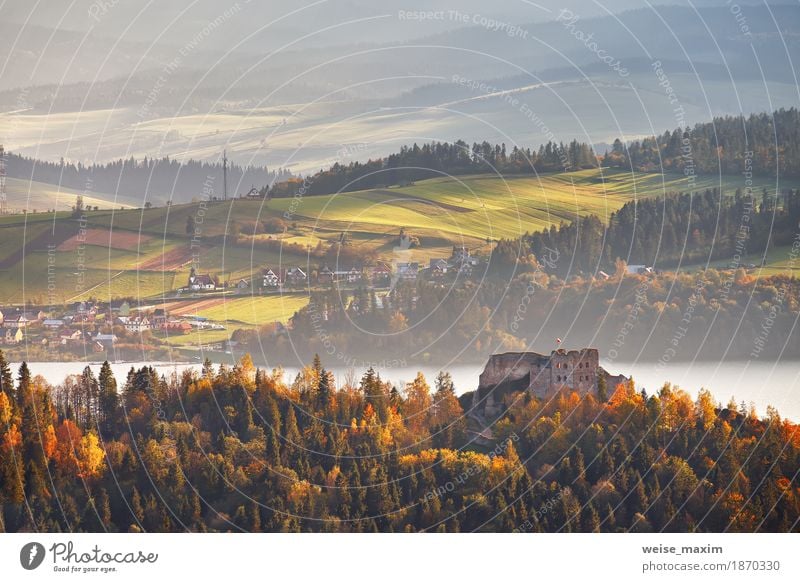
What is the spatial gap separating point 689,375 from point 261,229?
1732 centimetres

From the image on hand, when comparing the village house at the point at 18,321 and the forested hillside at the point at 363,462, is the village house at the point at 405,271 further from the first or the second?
the village house at the point at 18,321

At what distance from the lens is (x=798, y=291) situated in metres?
72.3

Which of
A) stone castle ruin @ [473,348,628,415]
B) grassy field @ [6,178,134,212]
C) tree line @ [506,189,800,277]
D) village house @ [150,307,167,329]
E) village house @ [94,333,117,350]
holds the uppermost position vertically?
grassy field @ [6,178,134,212]

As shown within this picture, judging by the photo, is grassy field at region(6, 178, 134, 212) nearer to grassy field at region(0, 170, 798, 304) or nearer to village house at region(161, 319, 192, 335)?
grassy field at region(0, 170, 798, 304)

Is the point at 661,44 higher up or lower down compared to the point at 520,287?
higher up

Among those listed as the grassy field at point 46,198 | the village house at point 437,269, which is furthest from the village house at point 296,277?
the grassy field at point 46,198

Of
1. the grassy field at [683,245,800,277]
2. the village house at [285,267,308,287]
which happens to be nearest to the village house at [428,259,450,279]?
the village house at [285,267,308,287]

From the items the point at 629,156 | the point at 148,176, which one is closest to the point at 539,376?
the point at 629,156

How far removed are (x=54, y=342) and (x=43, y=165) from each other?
10.6m

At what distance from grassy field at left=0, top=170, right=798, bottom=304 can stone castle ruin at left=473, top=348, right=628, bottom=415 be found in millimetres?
13010

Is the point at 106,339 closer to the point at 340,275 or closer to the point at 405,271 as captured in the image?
the point at 340,275

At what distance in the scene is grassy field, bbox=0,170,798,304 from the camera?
2707 inches
